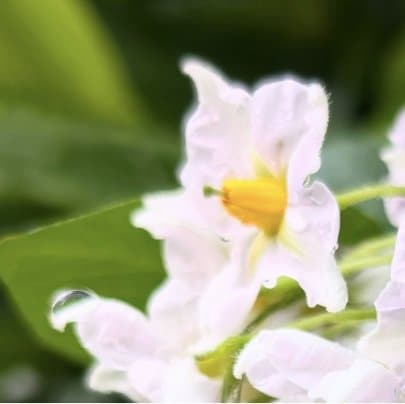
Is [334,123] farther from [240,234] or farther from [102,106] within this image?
[240,234]

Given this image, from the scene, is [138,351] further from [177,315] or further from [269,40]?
[269,40]

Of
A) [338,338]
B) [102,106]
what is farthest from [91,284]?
[102,106]

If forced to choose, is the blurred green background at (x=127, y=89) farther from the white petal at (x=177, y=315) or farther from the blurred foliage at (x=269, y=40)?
the white petal at (x=177, y=315)

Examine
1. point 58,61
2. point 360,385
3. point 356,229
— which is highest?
point 58,61

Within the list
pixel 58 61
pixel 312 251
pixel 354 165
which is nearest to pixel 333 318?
pixel 312 251

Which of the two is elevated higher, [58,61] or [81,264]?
[58,61]

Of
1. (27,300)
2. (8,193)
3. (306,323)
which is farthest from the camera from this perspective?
(8,193)

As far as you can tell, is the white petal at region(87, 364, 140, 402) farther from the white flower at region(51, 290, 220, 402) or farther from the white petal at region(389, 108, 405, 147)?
the white petal at region(389, 108, 405, 147)
